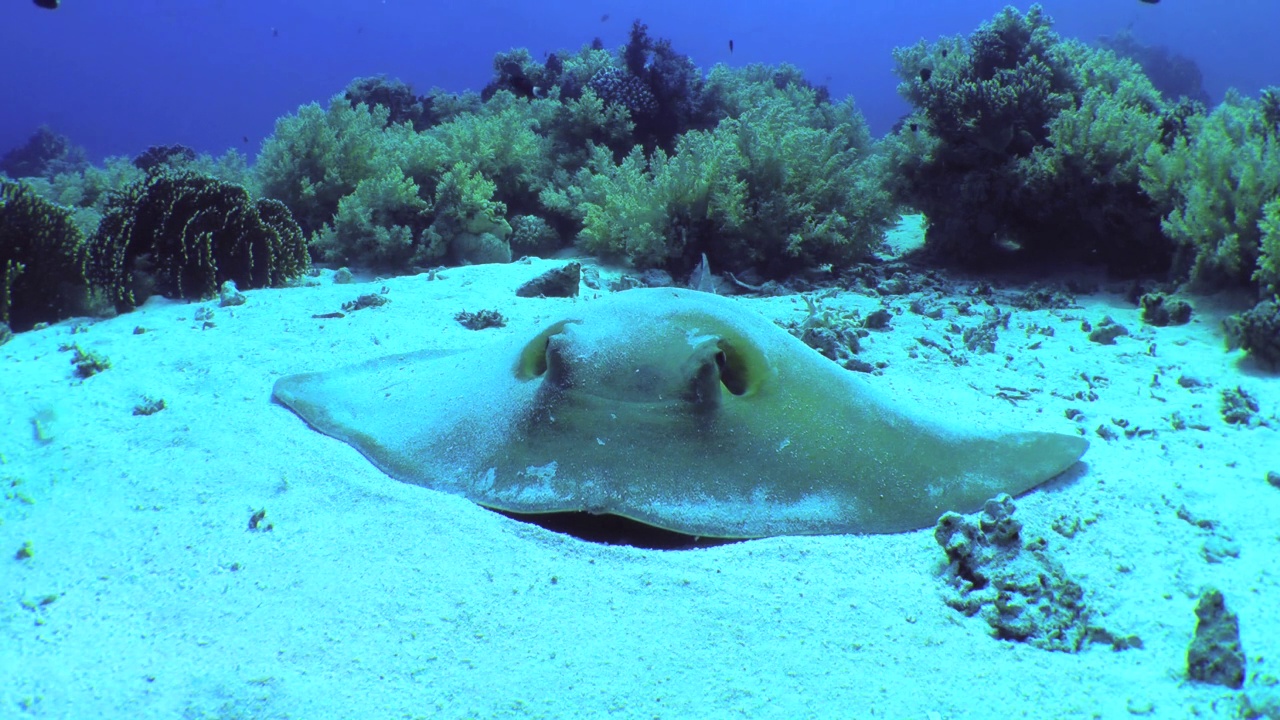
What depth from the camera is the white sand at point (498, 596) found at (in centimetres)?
184

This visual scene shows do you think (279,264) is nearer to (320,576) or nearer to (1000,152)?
(320,576)

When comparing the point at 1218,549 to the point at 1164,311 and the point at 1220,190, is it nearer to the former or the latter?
the point at 1164,311

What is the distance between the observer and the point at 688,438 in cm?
252

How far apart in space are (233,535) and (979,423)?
3.48m

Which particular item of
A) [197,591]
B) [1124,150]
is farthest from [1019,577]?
[1124,150]

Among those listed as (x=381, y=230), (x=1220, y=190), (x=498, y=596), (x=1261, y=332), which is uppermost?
(x=1220, y=190)

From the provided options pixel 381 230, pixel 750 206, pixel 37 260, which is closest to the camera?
pixel 37 260

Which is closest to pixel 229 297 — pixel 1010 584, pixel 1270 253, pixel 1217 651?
pixel 1010 584

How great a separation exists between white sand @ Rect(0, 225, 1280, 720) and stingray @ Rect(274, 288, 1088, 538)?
0.14m

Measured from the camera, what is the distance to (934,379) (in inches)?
175

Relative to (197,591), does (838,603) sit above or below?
above

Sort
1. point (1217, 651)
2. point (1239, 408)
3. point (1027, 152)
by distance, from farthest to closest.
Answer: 1. point (1027, 152)
2. point (1239, 408)
3. point (1217, 651)

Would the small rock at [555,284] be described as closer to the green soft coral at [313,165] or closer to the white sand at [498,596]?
the white sand at [498,596]

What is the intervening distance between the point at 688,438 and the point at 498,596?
Answer: 2.83 ft
